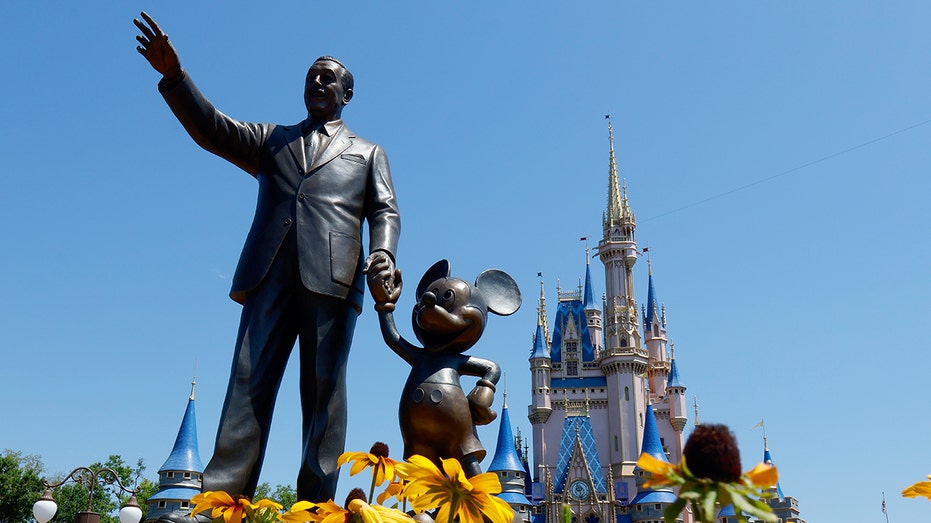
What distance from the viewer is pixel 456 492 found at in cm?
219

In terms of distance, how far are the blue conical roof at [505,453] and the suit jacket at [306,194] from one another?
39778 mm

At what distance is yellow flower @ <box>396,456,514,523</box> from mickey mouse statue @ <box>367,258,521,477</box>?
2268mm

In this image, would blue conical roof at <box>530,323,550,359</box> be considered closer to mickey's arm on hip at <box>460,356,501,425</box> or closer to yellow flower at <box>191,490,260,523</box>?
mickey's arm on hip at <box>460,356,501,425</box>

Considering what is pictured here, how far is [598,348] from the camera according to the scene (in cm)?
6072

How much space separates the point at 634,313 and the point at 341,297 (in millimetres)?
54425

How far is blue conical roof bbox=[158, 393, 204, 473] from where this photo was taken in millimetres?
33656

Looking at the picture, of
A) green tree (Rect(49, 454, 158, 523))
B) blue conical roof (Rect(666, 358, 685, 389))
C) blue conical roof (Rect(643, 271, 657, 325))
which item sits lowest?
green tree (Rect(49, 454, 158, 523))

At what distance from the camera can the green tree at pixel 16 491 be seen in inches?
1324

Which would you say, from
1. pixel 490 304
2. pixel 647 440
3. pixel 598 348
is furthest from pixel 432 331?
pixel 598 348

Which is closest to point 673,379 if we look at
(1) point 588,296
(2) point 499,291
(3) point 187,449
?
(1) point 588,296

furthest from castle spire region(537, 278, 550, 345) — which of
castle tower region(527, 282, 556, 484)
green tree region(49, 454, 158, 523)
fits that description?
green tree region(49, 454, 158, 523)

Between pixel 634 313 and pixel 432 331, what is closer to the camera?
pixel 432 331

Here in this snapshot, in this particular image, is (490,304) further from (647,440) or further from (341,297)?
(647,440)

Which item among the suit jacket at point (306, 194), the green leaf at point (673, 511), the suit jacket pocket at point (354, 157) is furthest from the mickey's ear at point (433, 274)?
the green leaf at point (673, 511)
